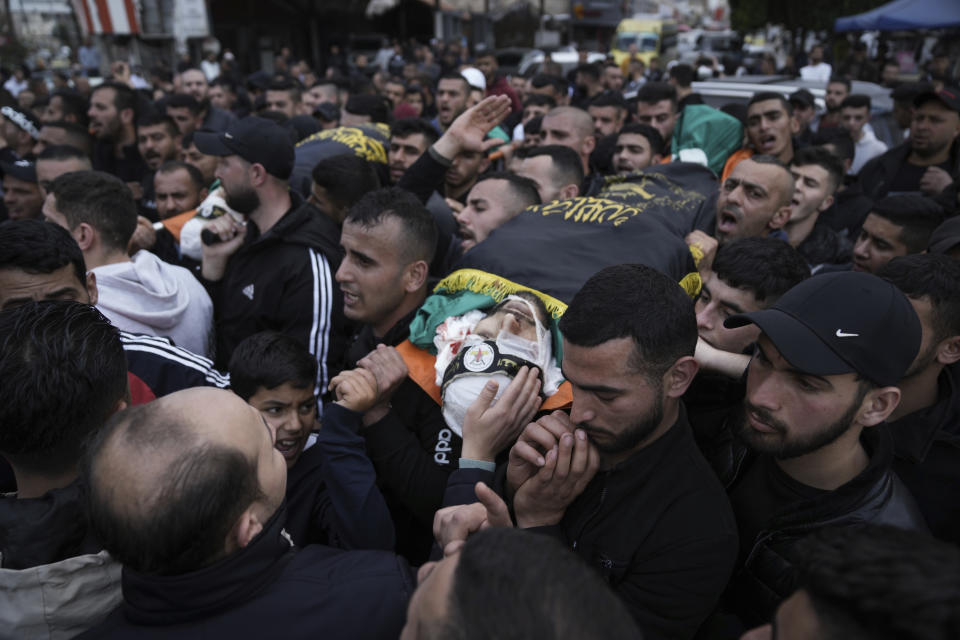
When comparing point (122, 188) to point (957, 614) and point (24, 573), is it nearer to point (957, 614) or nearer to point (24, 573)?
point (24, 573)

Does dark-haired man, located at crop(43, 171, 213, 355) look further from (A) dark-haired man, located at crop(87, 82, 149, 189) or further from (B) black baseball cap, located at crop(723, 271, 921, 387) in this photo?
(A) dark-haired man, located at crop(87, 82, 149, 189)

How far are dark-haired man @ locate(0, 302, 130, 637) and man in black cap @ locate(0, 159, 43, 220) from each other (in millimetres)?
3848

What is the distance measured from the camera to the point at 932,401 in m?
2.32

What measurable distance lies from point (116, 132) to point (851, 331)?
7192mm

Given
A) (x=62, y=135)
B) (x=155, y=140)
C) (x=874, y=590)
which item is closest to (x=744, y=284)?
(x=874, y=590)

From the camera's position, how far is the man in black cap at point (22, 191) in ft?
15.8

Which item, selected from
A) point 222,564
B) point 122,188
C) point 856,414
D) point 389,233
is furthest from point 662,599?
point 122,188

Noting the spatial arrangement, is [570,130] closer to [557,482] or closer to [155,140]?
[155,140]

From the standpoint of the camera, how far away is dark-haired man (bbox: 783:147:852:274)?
4152mm

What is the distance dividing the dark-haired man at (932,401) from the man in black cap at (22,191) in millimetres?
5626

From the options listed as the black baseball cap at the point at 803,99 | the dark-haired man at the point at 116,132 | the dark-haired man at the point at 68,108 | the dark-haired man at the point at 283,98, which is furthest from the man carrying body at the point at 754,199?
the dark-haired man at the point at 68,108

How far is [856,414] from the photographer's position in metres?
1.88

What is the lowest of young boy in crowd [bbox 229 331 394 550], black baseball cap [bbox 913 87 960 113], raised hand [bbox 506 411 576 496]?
young boy in crowd [bbox 229 331 394 550]

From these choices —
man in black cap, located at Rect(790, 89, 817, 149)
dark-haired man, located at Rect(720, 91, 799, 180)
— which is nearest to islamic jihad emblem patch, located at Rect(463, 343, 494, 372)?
dark-haired man, located at Rect(720, 91, 799, 180)
